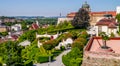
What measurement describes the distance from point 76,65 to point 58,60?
933cm

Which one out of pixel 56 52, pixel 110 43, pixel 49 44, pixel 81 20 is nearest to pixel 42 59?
pixel 56 52

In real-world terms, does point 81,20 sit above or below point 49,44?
above

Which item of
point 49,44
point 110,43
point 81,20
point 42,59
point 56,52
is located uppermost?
point 110,43

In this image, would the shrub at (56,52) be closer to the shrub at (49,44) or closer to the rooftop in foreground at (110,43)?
the shrub at (49,44)

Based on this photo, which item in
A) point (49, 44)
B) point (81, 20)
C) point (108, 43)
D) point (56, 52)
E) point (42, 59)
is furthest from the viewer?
point (81, 20)

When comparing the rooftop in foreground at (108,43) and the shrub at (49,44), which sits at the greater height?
the rooftop in foreground at (108,43)

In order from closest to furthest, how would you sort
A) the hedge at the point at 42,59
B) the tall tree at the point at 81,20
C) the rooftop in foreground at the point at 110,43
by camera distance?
1. the rooftop in foreground at the point at 110,43
2. the hedge at the point at 42,59
3. the tall tree at the point at 81,20

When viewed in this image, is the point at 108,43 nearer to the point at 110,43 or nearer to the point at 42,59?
the point at 110,43

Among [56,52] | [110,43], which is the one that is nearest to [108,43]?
[110,43]

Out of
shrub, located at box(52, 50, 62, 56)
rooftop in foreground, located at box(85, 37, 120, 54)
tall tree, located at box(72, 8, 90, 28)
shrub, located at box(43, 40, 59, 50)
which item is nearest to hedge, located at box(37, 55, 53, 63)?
shrub, located at box(52, 50, 62, 56)

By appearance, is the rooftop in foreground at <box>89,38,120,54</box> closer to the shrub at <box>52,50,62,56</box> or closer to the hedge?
the hedge

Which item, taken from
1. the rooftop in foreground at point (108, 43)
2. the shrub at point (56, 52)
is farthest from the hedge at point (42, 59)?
the rooftop in foreground at point (108, 43)

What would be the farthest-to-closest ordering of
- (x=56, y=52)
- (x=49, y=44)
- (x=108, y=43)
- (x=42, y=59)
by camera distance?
(x=49, y=44)
(x=56, y=52)
(x=42, y=59)
(x=108, y=43)

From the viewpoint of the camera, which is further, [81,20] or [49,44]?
[81,20]
